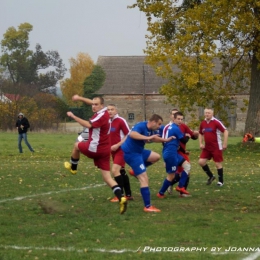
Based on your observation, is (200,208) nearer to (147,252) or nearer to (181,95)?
(147,252)

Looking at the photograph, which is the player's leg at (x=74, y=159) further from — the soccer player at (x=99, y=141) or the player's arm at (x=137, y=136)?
the player's arm at (x=137, y=136)

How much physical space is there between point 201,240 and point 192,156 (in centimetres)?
1875

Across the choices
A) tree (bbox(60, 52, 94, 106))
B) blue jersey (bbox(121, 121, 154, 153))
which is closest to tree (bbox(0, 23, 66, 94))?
tree (bbox(60, 52, 94, 106))

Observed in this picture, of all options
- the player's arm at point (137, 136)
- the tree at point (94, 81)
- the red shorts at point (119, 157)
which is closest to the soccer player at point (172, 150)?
the red shorts at point (119, 157)

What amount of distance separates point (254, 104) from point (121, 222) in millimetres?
20412

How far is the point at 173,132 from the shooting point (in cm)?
1284

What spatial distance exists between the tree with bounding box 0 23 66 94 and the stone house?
21.1 metres

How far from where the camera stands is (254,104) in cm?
2948

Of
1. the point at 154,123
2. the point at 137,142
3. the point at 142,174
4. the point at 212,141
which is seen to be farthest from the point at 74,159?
the point at 212,141

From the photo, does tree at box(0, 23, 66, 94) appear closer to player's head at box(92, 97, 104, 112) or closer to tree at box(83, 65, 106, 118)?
tree at box(83, 65, 106, 118)

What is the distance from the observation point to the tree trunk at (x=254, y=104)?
95.4 feet

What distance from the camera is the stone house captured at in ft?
227

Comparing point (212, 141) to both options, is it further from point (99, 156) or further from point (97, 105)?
point (97, 105)

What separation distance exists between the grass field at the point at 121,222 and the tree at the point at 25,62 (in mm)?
76735
